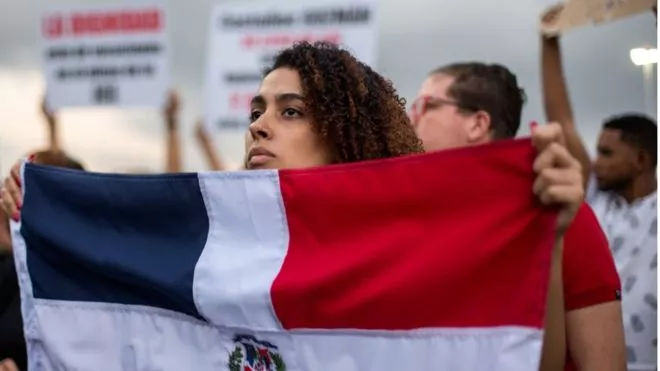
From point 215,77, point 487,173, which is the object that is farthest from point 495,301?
point 215,77

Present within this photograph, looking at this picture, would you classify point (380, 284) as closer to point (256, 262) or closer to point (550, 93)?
point (256, 262)

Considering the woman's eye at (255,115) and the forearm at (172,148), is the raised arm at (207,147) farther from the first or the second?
the woman's eye at (255,115)

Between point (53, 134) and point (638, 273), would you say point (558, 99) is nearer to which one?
point (638, 273)

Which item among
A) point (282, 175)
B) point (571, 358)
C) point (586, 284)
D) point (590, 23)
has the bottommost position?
point (571, 358)

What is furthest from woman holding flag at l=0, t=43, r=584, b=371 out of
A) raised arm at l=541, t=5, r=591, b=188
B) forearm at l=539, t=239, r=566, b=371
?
raised arm at l=541, t=5, r=591, b=188

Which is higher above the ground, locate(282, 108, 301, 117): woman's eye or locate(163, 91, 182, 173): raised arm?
locate(282, 108, 301, 117): woman's eye

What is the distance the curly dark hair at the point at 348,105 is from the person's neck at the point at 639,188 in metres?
1.98

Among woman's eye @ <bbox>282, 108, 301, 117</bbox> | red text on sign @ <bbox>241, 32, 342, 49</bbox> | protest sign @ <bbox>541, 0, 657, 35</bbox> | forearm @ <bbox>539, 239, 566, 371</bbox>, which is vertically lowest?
forearm @ <bbox>539, 239, 566, 371</bbox>

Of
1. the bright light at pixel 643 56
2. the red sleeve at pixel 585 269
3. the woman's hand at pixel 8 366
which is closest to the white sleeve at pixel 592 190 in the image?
the bright light at pixel 643 56

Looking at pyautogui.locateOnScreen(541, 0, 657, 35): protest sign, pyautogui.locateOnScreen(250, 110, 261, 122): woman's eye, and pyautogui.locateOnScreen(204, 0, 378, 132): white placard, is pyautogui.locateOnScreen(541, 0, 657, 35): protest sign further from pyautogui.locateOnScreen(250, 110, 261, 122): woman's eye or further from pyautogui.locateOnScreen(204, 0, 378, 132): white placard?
pyautogui.locateOnScreen(204, 0, 378, 132): white placard

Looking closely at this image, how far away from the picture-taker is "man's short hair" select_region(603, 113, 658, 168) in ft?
14.1

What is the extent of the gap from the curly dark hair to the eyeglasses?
0.68 m

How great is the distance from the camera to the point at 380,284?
213cm

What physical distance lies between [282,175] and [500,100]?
108cm
